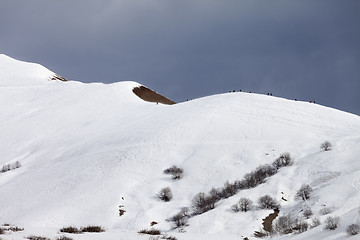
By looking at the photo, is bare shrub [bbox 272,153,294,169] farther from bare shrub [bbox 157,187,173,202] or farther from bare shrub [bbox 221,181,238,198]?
bare shrub [bbox 157,187,173,202]

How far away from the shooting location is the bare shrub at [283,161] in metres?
24.0

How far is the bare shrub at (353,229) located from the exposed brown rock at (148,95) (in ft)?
163

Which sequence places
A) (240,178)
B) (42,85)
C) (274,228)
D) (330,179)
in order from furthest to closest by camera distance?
(42,85), (240,178), (330,179), (274,228)

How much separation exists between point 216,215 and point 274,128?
14.3m

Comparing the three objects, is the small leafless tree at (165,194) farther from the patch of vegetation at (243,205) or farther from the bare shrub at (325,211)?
the bare shrub at (325,211)

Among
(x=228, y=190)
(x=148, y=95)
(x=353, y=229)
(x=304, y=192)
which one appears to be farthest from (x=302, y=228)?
(x=148, y=95)

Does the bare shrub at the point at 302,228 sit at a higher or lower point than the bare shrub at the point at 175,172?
A: lower

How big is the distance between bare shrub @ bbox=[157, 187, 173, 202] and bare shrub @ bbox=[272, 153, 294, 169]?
304 inches

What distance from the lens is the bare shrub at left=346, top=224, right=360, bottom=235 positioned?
8534mm

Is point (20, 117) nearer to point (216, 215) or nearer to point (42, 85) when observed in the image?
point (42, 85)

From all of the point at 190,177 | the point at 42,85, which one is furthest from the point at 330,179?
Answer: the point at 42,85

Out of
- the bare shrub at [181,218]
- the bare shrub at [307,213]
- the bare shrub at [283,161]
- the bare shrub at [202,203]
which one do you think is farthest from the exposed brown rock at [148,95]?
the bare shrub at [307,213]

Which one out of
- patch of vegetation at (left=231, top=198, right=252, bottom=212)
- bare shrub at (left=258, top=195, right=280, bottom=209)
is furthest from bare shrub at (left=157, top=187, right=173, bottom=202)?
bare shrub at (left=258, top=195, right=280, bottom=209)

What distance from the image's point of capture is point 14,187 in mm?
26609
